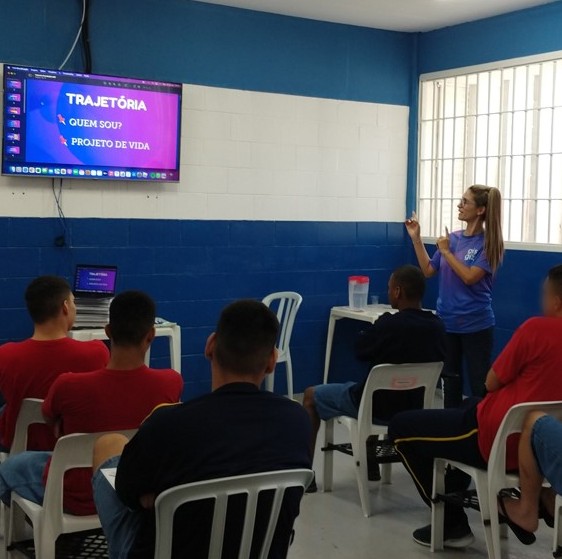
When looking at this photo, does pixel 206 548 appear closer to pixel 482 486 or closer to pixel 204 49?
pixel 482 486

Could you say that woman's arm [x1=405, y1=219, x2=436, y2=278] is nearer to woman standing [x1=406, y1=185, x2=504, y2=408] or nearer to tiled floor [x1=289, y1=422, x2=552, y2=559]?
woman standing [x1=406, y1=185, x2=504, y2=408]

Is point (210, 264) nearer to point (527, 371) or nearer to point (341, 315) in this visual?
point (341, 315)

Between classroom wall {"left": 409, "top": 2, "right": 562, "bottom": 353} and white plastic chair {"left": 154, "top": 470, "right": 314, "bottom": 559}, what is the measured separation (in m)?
4.05

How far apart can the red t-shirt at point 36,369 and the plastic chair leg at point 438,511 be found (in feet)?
4.90

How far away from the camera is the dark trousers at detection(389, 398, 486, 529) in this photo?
3.33 m

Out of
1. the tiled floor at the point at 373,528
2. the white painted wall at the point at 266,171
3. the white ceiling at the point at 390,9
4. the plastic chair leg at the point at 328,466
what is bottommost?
the tiled floor at the point at 373,528

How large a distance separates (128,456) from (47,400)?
0.81m

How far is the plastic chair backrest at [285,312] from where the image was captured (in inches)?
234

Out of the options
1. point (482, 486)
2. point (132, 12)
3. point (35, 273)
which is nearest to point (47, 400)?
point (482, 486)

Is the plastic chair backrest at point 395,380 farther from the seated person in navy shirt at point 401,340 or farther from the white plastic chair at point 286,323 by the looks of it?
the white plastic chair at point 286,323

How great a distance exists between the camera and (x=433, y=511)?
3.60 m

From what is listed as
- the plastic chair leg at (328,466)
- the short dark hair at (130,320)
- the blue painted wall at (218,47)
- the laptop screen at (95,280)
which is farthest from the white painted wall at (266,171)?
the short dark hair at (130,320)

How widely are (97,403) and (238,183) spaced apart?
11.9ft

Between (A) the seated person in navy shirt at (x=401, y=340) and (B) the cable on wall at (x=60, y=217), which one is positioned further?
(B) the cable on wall at (x=60, y=217)
